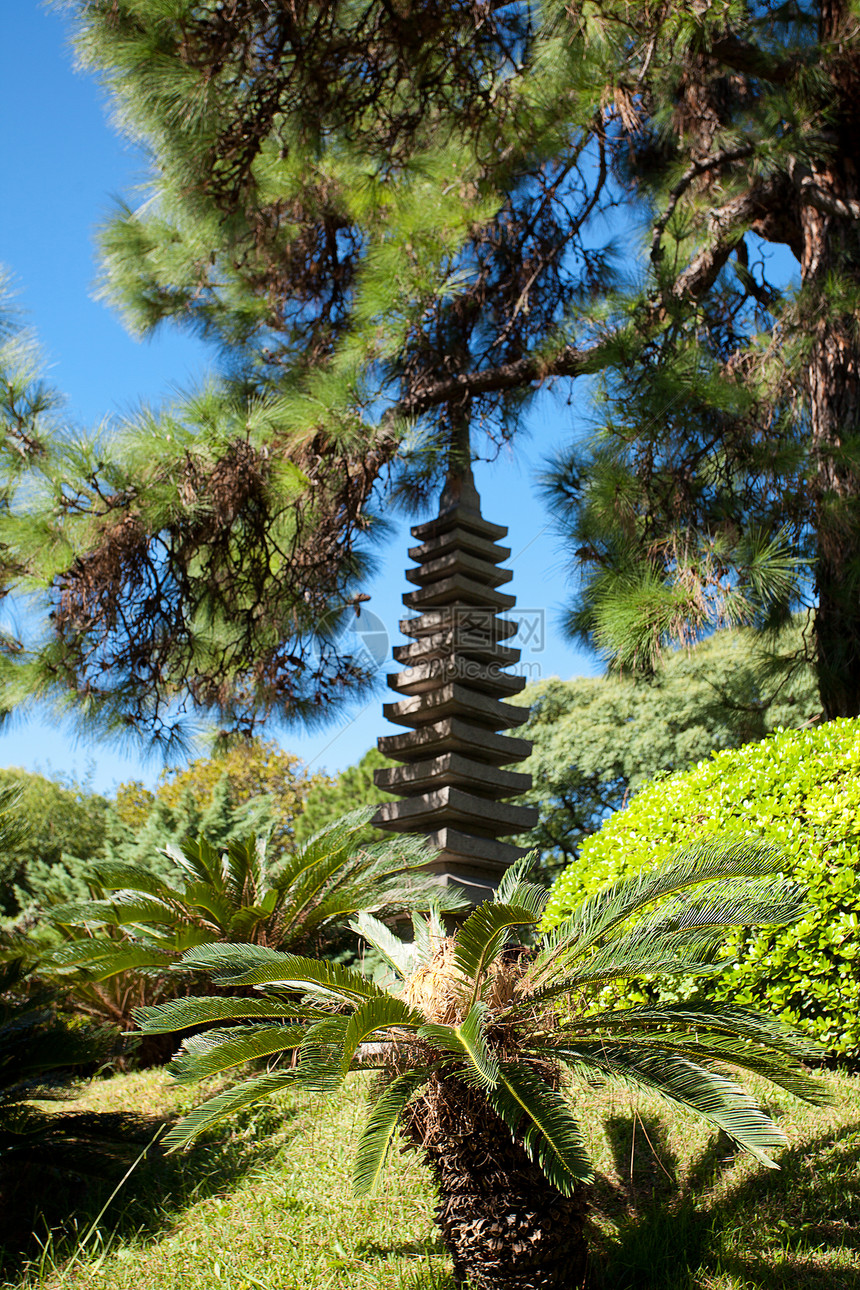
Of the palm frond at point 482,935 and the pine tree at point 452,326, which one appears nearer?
the palm frond at point 482,935

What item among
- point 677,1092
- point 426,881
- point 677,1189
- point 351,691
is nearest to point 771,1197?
point 677,1189

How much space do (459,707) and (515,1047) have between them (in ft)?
13.4

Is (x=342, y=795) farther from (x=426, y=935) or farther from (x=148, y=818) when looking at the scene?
(x=426, y=935)

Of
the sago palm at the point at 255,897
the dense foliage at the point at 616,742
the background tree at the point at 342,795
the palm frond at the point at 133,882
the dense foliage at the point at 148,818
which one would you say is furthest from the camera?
the background tree at the point at 342,795

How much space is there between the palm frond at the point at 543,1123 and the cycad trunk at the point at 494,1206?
0.29 ft

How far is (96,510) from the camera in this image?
547 centimetres

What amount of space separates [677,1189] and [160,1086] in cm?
301

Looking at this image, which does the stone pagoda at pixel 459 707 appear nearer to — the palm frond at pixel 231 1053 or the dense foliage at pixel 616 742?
the palm frond at pixel 231 1053

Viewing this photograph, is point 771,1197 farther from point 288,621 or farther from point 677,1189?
point 288,621

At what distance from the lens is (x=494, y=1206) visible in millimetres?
2355

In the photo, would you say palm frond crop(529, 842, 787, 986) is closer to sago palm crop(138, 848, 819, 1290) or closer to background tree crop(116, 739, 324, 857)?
sago palm crop(138, 848, 819, 1290)

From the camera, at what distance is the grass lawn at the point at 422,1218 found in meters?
2.64

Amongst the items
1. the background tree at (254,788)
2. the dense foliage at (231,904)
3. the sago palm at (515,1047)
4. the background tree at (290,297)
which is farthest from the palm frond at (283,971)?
the background tree at (254,788)

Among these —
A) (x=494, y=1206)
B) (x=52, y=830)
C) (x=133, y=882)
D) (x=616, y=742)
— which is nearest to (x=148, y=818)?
(x=133, y=882)
